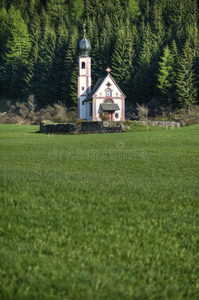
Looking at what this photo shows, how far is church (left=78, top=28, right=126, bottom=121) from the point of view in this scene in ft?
173

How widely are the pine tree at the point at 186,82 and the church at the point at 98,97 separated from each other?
32.6 feet

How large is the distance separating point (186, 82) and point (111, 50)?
23.4 meters

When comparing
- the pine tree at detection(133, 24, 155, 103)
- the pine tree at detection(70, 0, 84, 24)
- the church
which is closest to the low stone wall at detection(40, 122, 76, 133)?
the church

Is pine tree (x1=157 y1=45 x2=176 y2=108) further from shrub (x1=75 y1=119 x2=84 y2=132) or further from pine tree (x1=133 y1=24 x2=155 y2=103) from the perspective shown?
shrub (x1=75 y1=119 x2=84 y2=132)

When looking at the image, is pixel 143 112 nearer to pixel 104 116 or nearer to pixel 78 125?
pixel 104 116

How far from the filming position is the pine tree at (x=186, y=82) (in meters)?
51.9

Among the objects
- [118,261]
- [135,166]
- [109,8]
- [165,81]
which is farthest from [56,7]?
[118,261]

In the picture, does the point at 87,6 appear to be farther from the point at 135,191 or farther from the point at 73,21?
the point at 135,191

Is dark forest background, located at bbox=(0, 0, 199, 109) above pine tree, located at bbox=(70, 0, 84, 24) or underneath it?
underneath

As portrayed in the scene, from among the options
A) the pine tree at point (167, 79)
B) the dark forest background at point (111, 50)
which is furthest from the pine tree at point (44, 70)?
the pine tree at point (167, 79)

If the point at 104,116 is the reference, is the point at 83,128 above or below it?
below

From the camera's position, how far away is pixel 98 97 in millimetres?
52812

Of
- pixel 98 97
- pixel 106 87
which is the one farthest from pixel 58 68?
pixel 98 97

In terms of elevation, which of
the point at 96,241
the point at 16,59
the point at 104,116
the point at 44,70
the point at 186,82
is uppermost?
the point at 16,59
